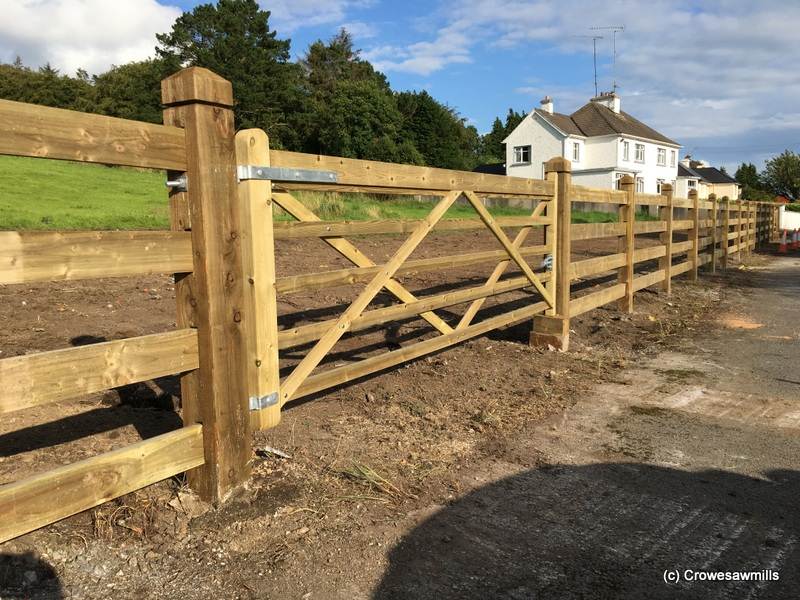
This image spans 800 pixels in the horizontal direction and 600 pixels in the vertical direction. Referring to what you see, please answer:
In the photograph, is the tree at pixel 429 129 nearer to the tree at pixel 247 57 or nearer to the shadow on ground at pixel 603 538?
the tree at pixel 247 57

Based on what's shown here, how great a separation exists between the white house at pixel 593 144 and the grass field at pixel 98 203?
21013 millimetres

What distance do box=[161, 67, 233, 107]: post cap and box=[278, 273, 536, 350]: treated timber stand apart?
51.6 inches

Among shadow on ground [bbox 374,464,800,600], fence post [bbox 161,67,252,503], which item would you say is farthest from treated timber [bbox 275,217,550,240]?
shadow on ground [bbox 374,464,800,600]

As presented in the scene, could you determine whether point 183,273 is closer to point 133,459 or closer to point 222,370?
point 222,370

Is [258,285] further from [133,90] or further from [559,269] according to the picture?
[133,90]

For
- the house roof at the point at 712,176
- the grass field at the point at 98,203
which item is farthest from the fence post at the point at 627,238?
the house roof at the point at 712,176

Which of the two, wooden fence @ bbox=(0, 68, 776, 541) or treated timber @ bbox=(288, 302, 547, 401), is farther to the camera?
treated timber @ bbox=(288, 302, 547, 401)

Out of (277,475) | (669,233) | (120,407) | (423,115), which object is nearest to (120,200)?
(669,233)

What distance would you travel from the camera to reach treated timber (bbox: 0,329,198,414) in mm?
2383

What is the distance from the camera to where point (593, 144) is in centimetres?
5116

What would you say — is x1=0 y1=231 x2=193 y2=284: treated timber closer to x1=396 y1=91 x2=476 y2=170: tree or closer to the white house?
the white house

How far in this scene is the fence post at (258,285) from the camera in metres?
3.22

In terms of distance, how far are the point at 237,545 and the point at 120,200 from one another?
21122 mm

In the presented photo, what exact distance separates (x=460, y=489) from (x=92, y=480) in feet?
5.88
